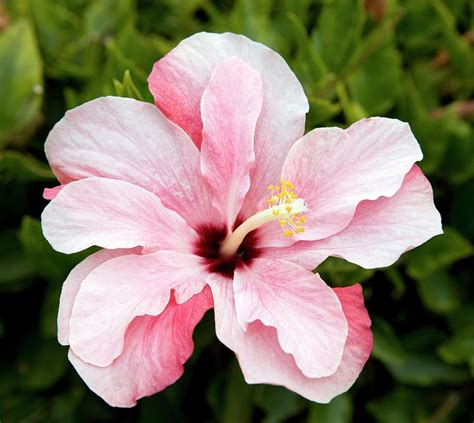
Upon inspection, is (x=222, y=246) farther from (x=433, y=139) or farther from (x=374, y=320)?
(x=433, y=139)

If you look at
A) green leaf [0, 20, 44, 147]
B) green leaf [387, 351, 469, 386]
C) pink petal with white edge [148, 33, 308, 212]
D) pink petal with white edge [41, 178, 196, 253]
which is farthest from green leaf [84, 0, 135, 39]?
green leaf [387, 351, 469, 386]

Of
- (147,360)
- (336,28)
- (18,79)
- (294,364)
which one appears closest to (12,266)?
(18,79)

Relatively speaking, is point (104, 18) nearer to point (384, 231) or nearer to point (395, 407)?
point (384, 231)

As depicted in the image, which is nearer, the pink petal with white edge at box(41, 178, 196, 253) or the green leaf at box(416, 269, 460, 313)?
the pink petal with white edge at box(41, 178, 196, 253)

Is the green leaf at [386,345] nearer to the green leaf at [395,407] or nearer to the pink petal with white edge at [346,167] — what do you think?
the green leaf at [395,407]

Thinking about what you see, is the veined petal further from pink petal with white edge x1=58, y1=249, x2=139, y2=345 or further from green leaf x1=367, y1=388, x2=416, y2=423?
green leaf x1=367, y1=388, x2=416, y2=423
